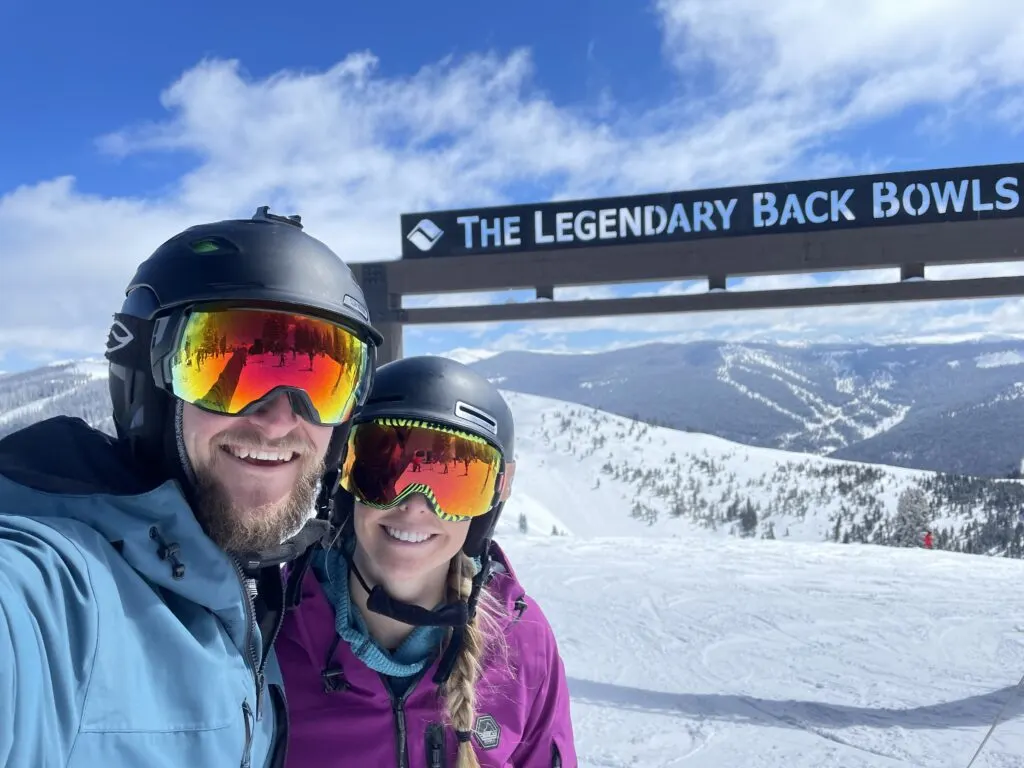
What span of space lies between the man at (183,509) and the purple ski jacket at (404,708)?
0.77 feet

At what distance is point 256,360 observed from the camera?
1500 mm

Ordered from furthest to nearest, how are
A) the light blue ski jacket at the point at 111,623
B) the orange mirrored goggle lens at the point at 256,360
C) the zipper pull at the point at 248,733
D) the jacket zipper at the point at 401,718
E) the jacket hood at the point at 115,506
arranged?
1. the jacket zipper at the point at 401,718
2. the orange mirrored goggle lens at the point at 256,360
3. the zipper pull at the point at 248,733
4. the jacket hood at the point at 115,506
5. the light blue ski jacket at the point at 111,623

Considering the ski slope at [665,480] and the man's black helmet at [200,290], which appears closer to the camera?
the man's black helmet at [200,290]

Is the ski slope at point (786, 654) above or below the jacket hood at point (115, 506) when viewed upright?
below

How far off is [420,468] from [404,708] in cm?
68

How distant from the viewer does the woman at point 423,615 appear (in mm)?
1730

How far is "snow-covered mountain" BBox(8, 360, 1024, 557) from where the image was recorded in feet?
135

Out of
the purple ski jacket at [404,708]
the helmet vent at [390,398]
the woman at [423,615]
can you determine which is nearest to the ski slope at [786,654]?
the purple ski jacket at [404,708]

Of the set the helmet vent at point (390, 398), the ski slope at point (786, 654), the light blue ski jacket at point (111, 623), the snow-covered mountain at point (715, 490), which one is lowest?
the snow-covered mountain at point (715, 490)

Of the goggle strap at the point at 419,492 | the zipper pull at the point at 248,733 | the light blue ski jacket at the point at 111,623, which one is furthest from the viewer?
the goggle strap at the point at 419,492

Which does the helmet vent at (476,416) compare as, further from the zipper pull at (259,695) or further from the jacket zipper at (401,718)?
the zipper pull at (259,695)

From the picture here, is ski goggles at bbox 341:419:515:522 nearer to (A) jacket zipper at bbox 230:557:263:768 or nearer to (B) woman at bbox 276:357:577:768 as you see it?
(B) woman at bbox 276:357:577:768

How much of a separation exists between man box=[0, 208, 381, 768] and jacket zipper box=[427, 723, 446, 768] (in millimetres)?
406

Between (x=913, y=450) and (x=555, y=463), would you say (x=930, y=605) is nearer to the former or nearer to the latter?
(x=555, y=463)
